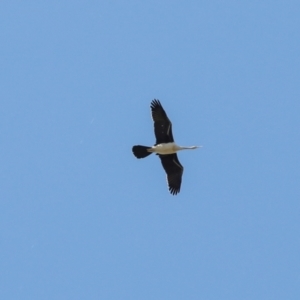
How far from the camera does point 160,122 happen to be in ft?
325

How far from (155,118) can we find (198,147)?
2.35 m

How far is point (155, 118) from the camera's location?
9894cm

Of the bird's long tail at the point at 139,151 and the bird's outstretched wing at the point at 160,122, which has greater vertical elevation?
the bird's outstretched wing at the point at 160,122

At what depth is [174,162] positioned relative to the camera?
99.7m

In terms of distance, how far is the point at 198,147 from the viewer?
10038 centimetres

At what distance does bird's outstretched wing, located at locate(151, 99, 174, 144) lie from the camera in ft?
324

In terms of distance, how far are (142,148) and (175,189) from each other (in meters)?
1.99

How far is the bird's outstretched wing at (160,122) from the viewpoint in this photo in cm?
9888

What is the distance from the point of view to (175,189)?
99625 millimetres

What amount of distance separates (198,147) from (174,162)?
4.03ft

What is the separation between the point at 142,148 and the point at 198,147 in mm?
2467

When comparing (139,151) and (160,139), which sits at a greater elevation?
(160,139)

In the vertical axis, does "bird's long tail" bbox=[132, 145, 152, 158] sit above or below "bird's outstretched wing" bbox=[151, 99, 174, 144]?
below
